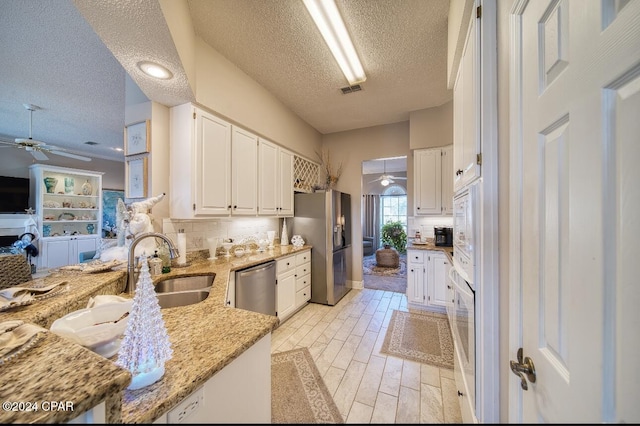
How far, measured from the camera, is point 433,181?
3.29 metres

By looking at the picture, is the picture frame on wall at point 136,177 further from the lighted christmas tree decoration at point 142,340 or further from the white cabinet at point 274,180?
the lighted christmas tree decoration at point 142,340

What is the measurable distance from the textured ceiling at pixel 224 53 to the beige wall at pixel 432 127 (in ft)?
0.41

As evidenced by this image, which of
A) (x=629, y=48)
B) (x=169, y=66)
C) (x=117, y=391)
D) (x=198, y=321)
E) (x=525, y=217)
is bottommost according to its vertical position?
(x=198, y=321)

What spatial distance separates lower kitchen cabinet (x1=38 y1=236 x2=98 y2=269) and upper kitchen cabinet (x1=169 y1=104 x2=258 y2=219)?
14.9ft

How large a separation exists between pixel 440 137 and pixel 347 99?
4.91 feet

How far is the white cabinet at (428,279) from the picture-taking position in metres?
2.91

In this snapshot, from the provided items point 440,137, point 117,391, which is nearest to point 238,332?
point 117,391

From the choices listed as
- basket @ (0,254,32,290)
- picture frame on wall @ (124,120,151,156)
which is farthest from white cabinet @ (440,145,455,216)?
basket @ (0,254,32,290)

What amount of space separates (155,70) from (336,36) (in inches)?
59.2

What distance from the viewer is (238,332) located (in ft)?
2.63

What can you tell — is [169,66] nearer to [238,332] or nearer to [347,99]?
[238,332]

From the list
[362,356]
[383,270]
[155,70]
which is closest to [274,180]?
[155,70]

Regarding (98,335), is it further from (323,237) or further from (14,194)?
(14,194)

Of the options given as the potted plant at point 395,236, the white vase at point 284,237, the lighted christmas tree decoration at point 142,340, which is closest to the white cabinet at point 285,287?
the white vase at point 284,237
